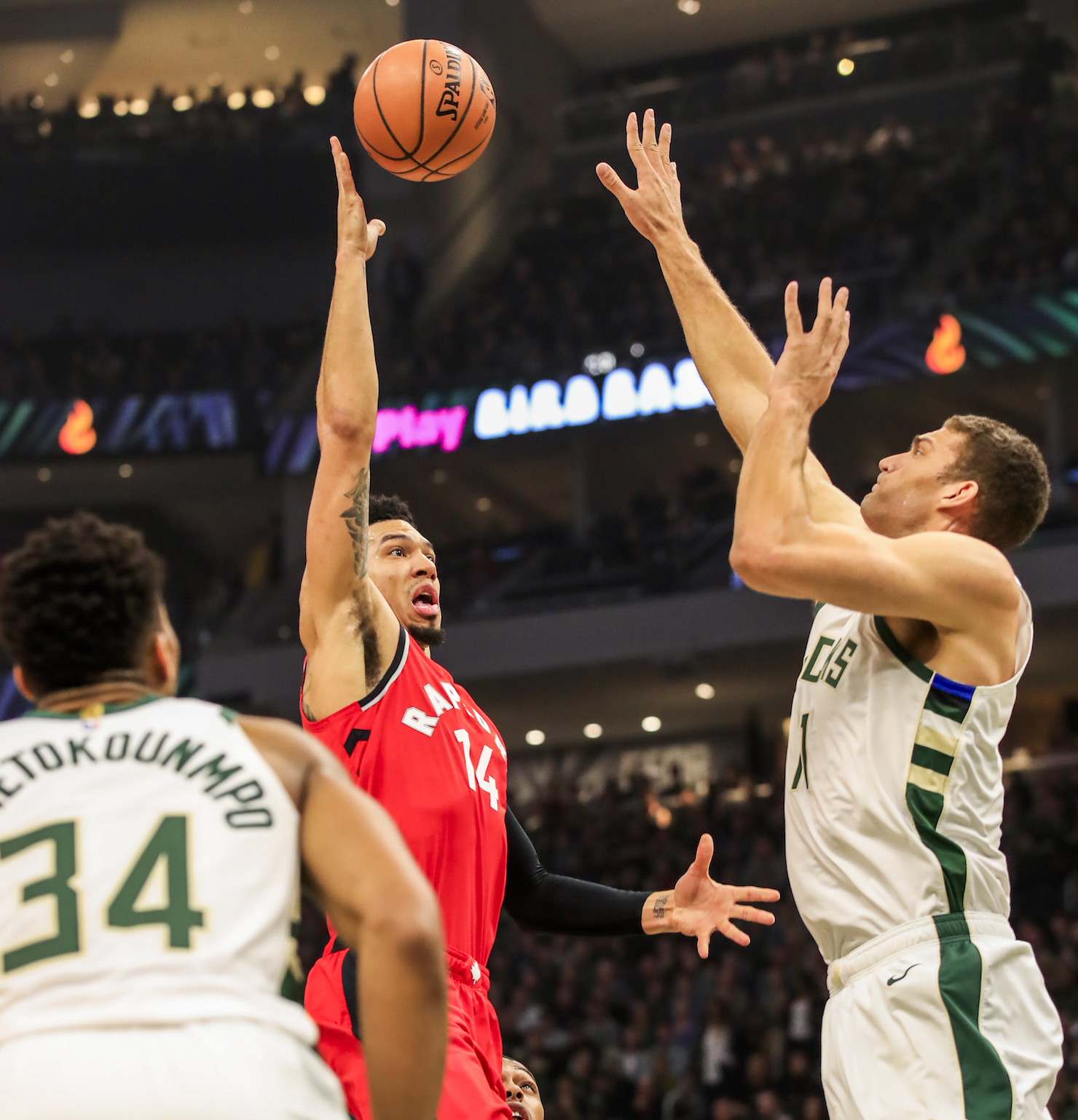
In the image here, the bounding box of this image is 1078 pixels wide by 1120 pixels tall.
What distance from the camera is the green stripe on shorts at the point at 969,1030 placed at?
3.21m

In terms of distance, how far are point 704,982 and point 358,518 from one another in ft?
40.1

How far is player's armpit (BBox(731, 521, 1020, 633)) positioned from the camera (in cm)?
329

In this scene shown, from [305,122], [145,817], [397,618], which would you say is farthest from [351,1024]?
[305,122]

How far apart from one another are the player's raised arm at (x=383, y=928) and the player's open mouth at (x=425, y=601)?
7.84 feet

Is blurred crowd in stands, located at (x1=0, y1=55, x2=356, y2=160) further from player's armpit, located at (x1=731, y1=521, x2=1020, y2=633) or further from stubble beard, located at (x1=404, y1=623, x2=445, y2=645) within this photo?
player's armpit, located at (x1=731, y1=521, x2=1020, y2=633)

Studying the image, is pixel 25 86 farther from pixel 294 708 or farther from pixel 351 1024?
pixel 351 1024

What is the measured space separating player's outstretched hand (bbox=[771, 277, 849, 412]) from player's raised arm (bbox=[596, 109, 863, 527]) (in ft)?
1.70

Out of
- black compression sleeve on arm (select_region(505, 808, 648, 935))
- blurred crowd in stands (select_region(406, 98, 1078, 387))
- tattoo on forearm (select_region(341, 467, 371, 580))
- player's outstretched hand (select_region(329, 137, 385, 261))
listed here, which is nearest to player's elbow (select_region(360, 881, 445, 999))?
tattoo on forearm (select_region(341, 467, 371, 580))

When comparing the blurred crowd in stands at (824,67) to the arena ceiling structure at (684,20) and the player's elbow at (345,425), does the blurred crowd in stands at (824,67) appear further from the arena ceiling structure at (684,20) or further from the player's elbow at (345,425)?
the player's elbow at (345,425)

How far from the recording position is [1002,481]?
12.3ft

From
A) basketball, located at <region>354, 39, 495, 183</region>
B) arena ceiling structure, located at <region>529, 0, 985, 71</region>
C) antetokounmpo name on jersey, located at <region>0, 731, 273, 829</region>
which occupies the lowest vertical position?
antetokounmpo name on jersey, located at <region>0, 731, 273, 829</region>

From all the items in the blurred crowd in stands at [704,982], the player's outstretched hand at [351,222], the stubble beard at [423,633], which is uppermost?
the player's outstretched hand at [351,222]

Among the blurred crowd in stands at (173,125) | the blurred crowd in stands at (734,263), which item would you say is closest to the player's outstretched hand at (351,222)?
the blurred crowd in stands at (734,263)

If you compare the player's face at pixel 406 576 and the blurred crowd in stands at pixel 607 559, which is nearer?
the player's face at pixel 406 576
